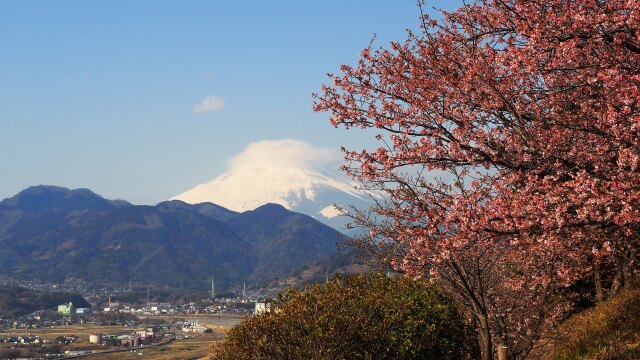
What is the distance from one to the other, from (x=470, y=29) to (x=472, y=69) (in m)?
2.44

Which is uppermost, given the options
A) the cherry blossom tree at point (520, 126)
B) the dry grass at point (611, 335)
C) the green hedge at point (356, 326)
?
the cherry blossom tree at point (520, 126)

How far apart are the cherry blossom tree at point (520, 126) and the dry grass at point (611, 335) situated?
1.27 metres

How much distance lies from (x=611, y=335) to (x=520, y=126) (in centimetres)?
580

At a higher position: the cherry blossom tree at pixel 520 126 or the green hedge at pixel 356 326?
the cherry blossom tree at pixel 520 126

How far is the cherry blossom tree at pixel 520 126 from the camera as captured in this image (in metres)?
11.0

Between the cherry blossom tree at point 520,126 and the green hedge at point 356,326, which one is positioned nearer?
the cherry blossom tree at point 520,126

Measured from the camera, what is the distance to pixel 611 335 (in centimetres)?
1567

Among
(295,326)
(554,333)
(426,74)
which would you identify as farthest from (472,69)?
(554,333)

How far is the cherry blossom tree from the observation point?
1101cm

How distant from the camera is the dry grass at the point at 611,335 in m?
14.1

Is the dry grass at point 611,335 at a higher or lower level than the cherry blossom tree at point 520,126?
lower

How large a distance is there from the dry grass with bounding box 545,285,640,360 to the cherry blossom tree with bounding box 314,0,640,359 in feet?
4.16

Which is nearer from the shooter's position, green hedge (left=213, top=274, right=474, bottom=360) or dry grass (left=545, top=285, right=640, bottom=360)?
dry grass (left=545, top=285, right=640, bottom=360)

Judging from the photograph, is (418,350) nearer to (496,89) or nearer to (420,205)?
(420,205)
